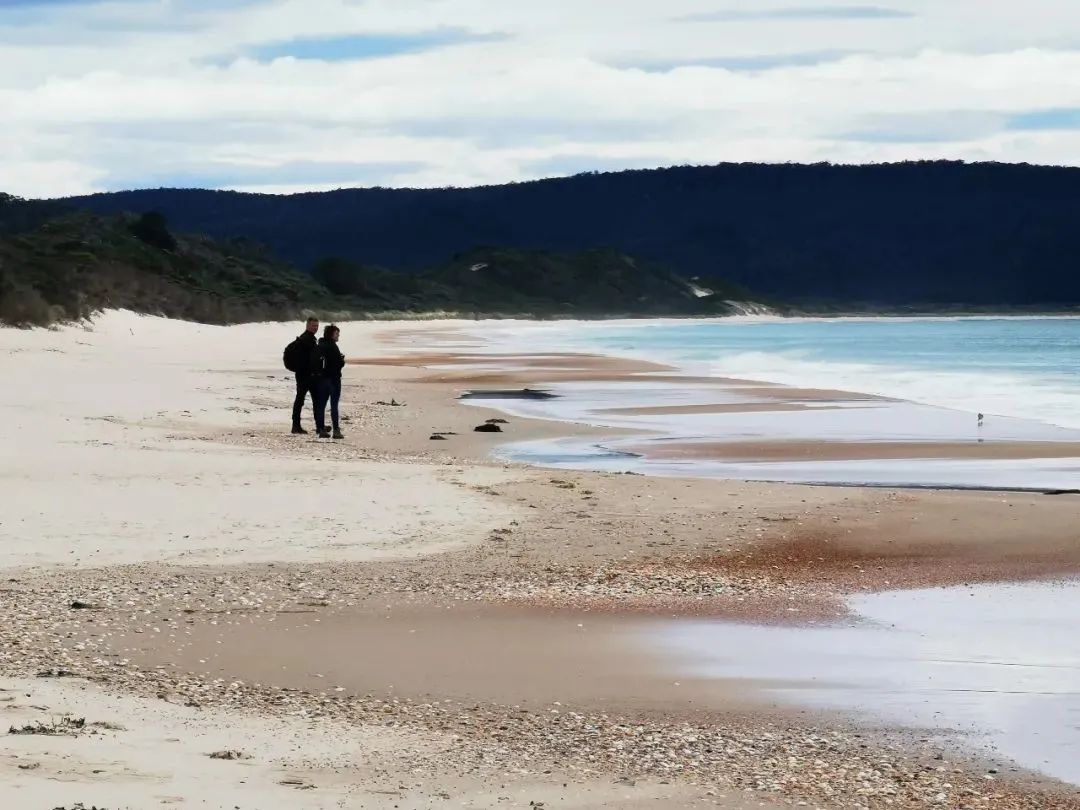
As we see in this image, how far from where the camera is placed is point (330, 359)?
71.7 ft

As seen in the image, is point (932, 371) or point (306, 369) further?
point (932, 371)

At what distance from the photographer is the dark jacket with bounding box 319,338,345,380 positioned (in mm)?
21781

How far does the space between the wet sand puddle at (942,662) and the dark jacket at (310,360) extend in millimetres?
12212

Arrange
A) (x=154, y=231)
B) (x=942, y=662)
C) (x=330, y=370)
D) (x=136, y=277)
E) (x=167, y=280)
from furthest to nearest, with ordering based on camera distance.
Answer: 1. (x=154, y=231)
2. (x=167, y=280)
3. (x=136, y=277)
4. (x=330, y=370)
5. (x=942, y=662)

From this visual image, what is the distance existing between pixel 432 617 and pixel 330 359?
12.5 metres

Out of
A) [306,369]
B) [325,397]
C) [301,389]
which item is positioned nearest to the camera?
[325,397]

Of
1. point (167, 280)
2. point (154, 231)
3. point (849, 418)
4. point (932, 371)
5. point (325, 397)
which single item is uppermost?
point (154, 231)

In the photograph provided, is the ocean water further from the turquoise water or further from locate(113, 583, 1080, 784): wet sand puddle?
locate(113, 583, 1080, 784): wet sand puddle

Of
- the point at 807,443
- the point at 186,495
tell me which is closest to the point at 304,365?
the point at 807,443

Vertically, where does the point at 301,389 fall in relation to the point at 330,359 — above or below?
below

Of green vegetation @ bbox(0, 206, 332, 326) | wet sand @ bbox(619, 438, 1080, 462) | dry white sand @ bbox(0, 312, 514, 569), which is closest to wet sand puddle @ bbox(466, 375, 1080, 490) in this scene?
wet sand @ bbox(619, 438, 1080, 462)

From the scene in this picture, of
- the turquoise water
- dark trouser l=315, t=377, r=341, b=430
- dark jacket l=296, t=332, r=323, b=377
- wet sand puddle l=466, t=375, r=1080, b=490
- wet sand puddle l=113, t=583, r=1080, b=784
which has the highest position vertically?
dark jacket l=296, t=332, r=323, b=377

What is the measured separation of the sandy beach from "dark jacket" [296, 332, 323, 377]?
5.49 ft

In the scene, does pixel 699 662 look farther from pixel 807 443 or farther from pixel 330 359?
pixel 807 443
